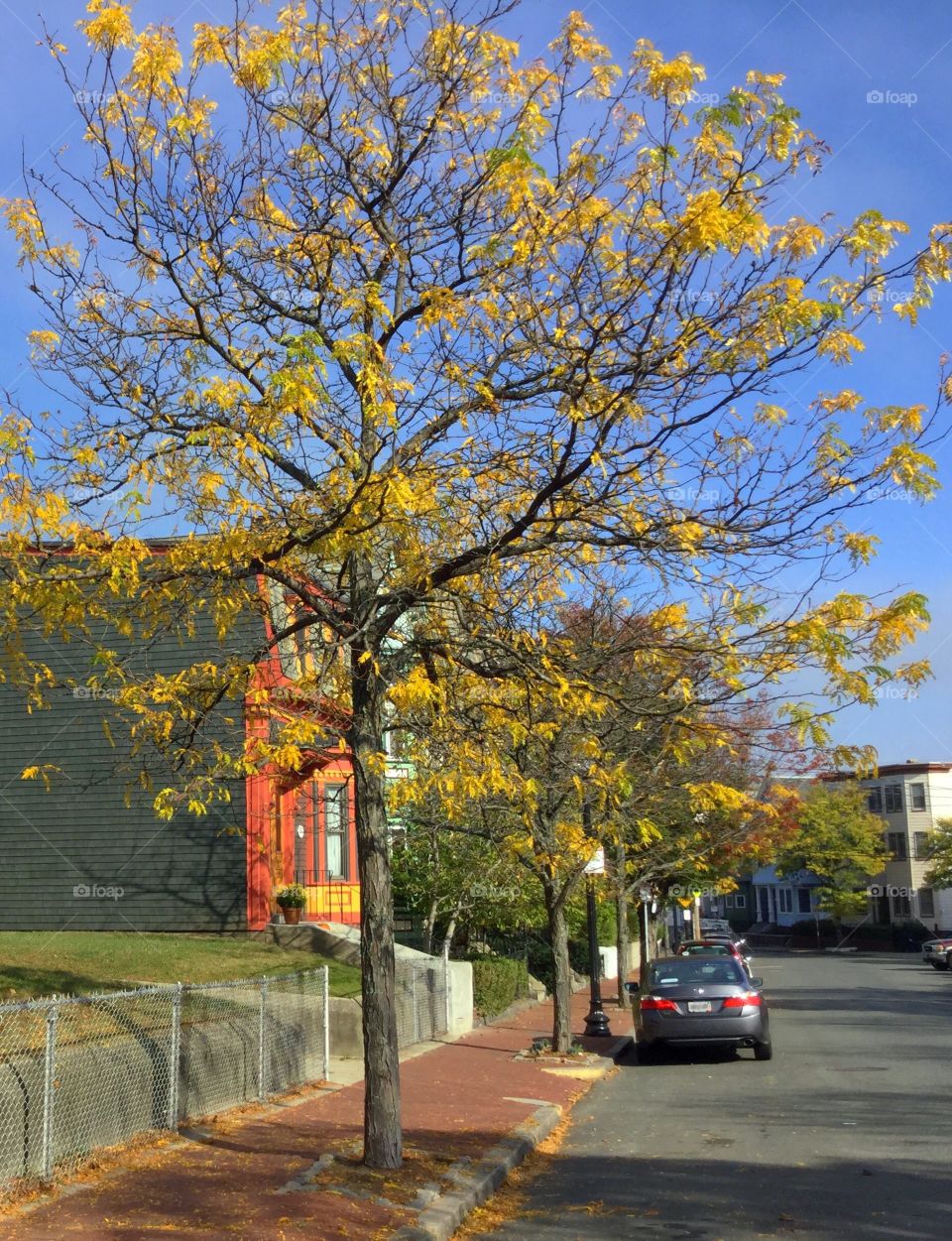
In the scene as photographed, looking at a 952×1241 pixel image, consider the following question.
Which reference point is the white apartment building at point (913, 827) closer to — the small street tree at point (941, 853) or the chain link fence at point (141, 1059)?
the small street tree at point (941, 853)

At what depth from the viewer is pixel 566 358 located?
8461mm

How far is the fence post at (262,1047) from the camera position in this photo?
12.2 meters

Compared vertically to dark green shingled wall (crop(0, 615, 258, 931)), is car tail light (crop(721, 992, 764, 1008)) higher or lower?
lower

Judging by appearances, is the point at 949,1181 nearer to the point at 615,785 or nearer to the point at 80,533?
the point at 615,785

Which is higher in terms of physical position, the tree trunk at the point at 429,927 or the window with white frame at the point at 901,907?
the tree trunk at the point at 429,927

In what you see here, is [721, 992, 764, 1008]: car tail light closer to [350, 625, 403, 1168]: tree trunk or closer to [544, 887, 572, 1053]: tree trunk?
[544, 887, 572, 1053]: tree trunk

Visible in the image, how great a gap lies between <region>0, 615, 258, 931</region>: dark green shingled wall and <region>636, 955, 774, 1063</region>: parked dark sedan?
681 centimetres

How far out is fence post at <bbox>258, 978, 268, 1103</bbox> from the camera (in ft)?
39.9

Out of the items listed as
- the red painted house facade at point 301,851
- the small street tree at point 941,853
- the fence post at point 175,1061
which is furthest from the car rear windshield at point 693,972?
the small street tree at point 941,853

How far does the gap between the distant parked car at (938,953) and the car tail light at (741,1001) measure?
34.0 meters

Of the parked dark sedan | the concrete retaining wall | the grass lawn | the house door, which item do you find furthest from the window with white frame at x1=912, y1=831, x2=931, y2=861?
the grass lawn

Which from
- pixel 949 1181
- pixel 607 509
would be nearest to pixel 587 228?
pixel 607 509

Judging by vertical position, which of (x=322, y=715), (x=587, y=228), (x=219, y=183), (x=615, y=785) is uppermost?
(x=219, y=183)

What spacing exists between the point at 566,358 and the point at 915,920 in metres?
73.1
